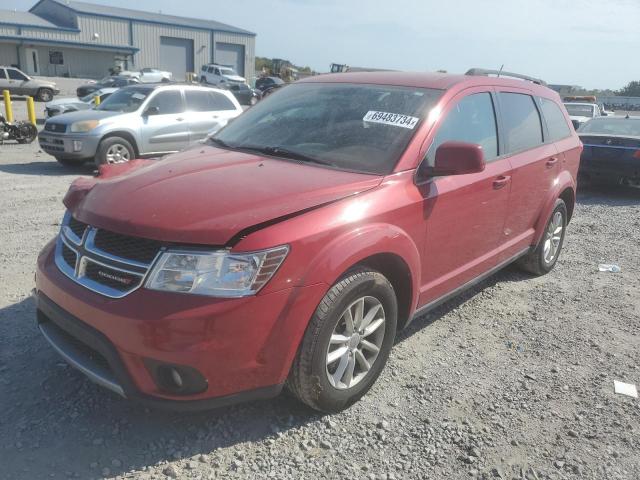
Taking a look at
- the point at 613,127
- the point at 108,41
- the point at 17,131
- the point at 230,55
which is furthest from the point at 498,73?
the point at 230,55

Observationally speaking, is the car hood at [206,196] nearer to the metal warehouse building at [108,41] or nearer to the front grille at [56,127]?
the front grille at [56,127]

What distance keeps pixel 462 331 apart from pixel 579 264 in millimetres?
2532

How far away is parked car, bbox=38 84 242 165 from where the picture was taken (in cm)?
971

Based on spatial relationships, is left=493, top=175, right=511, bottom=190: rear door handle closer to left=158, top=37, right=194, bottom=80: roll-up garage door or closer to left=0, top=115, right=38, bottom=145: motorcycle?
left=0, top=115, right=38, bottom=145: motorcycle

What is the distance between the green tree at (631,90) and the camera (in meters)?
59.4

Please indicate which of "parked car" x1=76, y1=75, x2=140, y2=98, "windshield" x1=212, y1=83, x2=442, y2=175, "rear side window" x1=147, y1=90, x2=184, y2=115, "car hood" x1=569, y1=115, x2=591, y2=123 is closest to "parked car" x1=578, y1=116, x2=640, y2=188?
"car hood" x1=569, y1=115, x2=591, y2=123

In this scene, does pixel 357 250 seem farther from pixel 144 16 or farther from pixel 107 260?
Result: pixel 144 16

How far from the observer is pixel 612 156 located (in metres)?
9.53

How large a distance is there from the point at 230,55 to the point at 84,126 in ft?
178

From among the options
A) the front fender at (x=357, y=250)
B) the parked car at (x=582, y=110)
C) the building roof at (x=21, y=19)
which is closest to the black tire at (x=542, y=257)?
the front fender at (x=357, y=250)

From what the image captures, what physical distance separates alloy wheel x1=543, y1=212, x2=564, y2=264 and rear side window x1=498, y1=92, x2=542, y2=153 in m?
0.93

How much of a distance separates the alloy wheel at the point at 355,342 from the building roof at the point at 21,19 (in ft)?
177

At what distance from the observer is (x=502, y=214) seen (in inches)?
161

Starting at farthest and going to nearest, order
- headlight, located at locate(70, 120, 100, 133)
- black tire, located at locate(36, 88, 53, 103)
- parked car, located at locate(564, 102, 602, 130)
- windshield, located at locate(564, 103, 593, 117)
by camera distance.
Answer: black tire, located at locate(36, 88, 53, 103), windshield, located at locate(564, 103, 593, 117), parked car, located at locate(564, 102, 602, 130), headlight, located at locate(70, 120, 100, 133)
